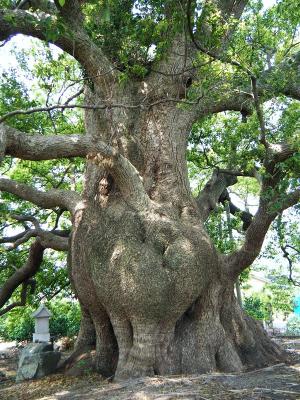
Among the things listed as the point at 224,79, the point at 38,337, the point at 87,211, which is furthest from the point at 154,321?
the point at 38,337

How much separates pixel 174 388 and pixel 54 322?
10.9m

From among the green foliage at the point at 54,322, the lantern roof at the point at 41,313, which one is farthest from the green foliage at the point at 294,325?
the lantern roof at the point at 41,313

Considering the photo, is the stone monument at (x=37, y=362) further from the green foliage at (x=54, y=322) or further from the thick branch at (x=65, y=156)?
the green foliage at (x=54, y=322)

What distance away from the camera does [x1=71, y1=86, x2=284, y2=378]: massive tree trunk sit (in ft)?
21.0

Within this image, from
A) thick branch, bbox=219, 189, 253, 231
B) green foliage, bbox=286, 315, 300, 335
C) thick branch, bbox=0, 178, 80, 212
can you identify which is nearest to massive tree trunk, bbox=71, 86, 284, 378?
thick branch, bbox=0, 178, 80, 212

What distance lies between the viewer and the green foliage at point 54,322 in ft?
49.0

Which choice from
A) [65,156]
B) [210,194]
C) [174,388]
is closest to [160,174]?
[210,194]

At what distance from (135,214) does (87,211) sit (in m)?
0.99

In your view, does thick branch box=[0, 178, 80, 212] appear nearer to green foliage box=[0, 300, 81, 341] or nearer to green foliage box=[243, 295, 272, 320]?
green foliage box=[0, 300, 81, 341]

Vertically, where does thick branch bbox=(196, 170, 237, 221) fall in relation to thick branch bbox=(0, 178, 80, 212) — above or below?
above

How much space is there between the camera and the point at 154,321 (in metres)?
6.41

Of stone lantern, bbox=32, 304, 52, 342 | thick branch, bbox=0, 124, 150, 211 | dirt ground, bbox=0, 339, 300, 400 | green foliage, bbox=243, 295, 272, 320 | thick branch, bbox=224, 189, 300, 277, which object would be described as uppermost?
green foliage, bbox=243, 295, 272, 320

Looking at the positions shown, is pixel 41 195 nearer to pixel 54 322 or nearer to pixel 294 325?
pixel 54 322

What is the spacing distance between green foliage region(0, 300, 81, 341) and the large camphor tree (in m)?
7.04
